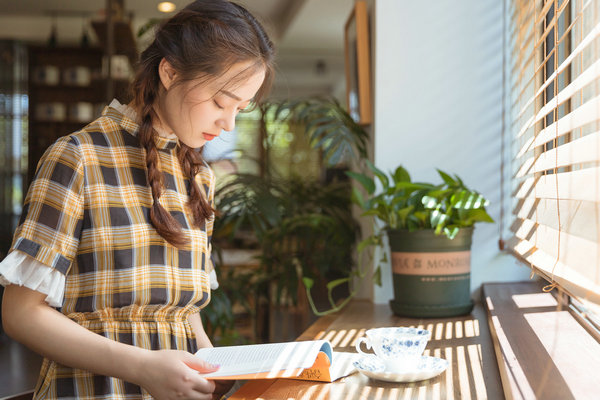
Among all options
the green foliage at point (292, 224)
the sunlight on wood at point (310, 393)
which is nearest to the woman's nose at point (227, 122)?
the sunlight on wood at point (310, 393)

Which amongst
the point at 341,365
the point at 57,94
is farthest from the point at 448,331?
the point at 57,94

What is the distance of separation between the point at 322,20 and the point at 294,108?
3.17m

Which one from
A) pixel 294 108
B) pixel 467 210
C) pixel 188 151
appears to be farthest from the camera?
pixel 294 108

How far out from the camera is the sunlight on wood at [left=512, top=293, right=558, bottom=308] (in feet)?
5.12

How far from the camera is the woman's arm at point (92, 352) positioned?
103 centimetres

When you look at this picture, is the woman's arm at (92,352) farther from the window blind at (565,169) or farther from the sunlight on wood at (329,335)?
the window blind at (565,169)

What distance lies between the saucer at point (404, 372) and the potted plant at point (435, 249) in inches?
22.7

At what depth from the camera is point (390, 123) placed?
2.03m

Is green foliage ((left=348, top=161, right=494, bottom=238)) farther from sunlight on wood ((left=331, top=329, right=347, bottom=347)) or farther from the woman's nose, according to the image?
the woman's nose

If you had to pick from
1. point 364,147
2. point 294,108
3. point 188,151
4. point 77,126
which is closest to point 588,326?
point 188,151

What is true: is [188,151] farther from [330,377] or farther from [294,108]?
[294,108]

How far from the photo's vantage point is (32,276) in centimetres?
102

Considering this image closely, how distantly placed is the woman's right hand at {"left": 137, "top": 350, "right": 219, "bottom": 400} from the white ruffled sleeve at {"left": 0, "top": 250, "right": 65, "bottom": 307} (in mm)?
Answer: 186

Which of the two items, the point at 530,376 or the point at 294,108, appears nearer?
the point at 530,376
